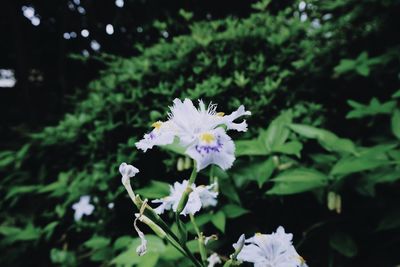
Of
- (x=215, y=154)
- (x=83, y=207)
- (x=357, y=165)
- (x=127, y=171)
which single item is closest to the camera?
(x=215, y=154)

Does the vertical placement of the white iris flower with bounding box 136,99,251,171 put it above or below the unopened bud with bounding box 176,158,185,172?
below

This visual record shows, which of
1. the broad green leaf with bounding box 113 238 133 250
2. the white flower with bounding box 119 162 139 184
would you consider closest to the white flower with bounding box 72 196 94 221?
the broad green leaf with bounding box 113 238 133 250

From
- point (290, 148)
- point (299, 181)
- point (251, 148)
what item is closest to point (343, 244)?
point (299, 181)

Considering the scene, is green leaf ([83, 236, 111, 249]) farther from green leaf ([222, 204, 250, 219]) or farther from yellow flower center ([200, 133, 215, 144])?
yellow flower center ([200, 133, 215, 144])

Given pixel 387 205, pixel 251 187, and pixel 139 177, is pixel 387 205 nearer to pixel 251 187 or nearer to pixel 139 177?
pixel 251 187

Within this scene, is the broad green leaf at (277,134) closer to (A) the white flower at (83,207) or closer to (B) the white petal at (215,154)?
(B) the white petal at (215,154)

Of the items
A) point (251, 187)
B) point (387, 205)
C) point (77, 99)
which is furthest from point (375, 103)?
point (77, 99)

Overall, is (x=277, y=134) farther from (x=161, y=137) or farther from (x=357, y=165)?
(x=161, y=137)
